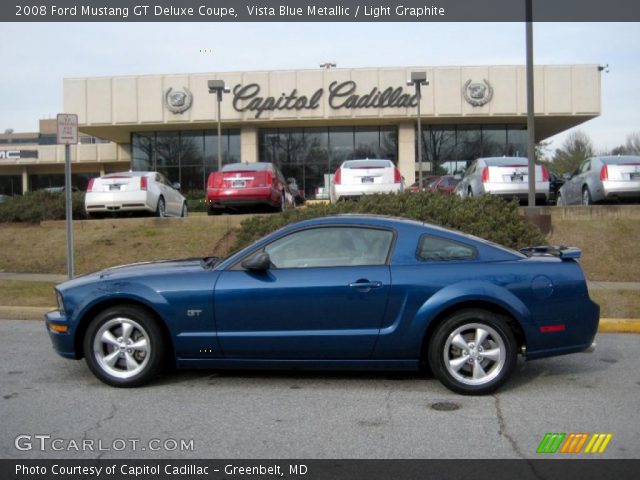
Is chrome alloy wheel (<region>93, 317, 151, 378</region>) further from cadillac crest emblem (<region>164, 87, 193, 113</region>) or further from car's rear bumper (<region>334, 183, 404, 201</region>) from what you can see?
cadillac crest emblem (<region>164, 87, 193, 113</region>)

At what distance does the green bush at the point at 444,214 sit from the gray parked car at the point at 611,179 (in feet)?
14.3

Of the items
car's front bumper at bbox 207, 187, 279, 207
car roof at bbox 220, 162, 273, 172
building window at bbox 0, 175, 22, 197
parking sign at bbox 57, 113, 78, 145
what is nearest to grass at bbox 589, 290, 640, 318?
parking sign at bbox 57, 113, 78, 145

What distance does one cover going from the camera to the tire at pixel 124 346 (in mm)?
5660

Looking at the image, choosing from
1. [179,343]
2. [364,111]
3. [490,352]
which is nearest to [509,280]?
[490,352]

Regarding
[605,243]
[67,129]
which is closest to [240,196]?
[67,129]

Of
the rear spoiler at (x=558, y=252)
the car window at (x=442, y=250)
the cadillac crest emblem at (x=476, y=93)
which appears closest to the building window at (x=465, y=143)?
the cadillac crest emblem at (x=476, y=93)

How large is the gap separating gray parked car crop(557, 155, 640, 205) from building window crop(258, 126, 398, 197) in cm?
1916

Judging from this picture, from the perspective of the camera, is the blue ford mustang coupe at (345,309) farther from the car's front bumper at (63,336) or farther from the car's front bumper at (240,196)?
the car's front bumper at (240,196)

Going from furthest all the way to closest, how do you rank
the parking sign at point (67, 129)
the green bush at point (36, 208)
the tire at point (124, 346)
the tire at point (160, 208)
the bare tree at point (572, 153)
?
the bare tree at point (572, 153) < the tire at point (160, 208) < the green bush at point (36, 208) < the parking sign at point (67, 129) < the tire at point (124, 346)

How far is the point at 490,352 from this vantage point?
548 cm

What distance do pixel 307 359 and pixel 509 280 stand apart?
1779 millimetres

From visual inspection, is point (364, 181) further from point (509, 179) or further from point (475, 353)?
point (475, 353)

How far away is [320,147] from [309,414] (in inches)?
1200
